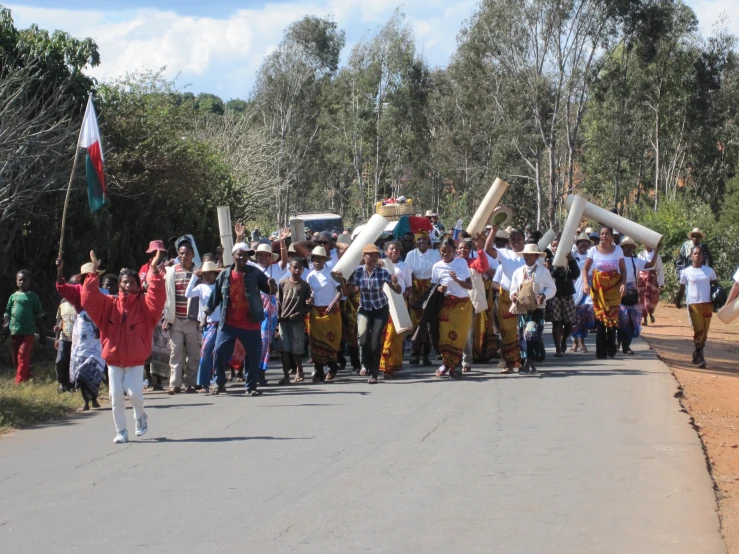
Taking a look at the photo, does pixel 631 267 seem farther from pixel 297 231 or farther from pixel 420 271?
pixel 297 231

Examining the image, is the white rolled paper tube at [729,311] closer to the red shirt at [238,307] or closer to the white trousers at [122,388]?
the red shirt at [238,307]

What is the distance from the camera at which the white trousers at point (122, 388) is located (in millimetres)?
9250

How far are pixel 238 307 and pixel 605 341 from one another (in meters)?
5.76

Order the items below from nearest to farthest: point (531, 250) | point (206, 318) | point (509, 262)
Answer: point (206, 318)
point (531, 250)
point (509, 262)

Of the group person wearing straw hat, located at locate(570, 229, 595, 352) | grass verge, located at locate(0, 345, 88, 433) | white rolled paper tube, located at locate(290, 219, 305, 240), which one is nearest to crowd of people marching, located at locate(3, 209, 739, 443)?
grass verge, located at locate(0, 345, 88, 433)

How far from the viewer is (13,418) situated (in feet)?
35.2

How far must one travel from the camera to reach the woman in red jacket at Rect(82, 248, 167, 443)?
922cm

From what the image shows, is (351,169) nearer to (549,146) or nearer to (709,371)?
(549,146)

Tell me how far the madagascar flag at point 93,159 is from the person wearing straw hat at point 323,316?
3904mm

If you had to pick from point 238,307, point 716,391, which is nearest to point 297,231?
point 238,307

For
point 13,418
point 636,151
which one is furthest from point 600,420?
point 636,151

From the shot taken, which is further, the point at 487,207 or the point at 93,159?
the point at 487,207

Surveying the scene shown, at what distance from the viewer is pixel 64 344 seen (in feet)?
41.2

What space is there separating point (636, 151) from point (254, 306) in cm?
4470
